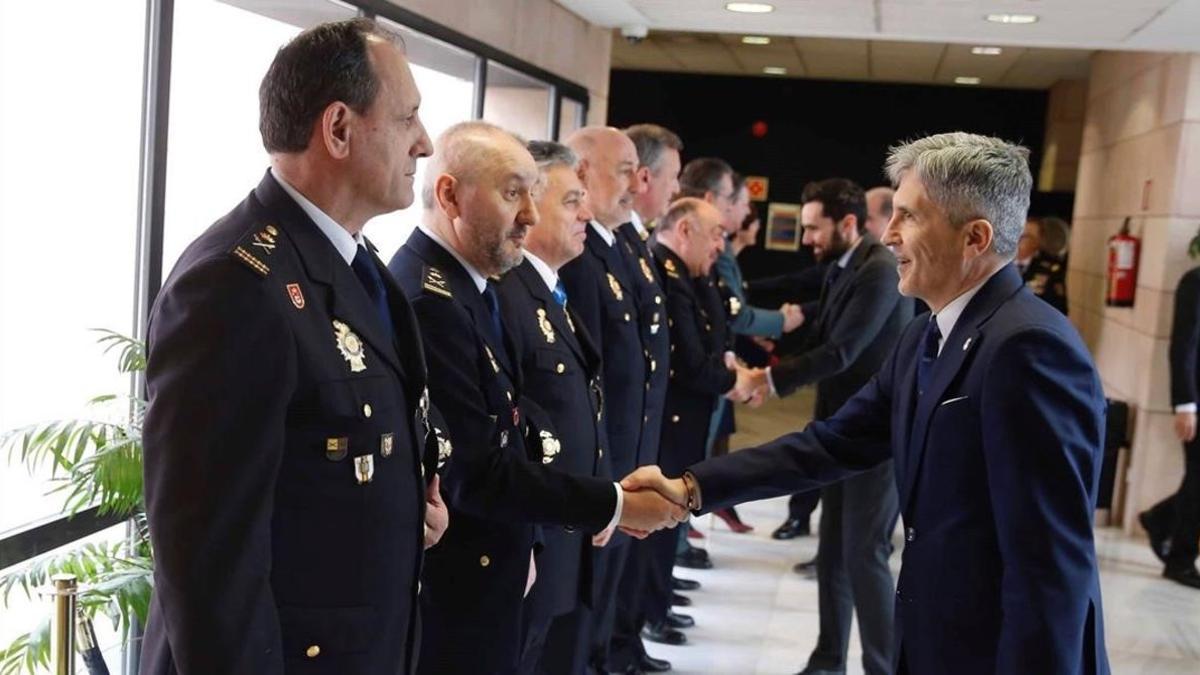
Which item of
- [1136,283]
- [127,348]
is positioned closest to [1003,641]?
[127,348]

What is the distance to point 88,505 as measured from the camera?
256 centimetres

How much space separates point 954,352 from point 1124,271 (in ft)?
19.7

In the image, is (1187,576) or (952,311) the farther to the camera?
(1187,576)

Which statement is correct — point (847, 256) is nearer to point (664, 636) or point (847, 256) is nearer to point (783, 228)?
point (664, 636)

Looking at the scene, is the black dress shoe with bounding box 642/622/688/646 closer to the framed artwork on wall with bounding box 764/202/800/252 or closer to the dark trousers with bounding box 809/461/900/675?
the dark trousers with bounding box 809/461/900/675

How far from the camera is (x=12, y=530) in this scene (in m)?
2.58

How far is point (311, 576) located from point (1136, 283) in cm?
693

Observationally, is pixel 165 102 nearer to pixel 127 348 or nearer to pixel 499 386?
pixel 127 348

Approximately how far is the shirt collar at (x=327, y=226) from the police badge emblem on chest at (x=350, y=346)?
0.13 metres

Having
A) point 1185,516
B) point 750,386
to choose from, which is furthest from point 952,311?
point 1185,516

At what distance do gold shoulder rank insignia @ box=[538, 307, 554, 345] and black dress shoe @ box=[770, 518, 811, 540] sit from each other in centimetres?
403

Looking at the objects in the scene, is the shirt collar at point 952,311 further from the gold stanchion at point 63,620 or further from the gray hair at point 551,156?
the gold stanchion at point 63,620

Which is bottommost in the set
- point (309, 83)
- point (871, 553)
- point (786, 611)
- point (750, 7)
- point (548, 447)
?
point (786, 611)

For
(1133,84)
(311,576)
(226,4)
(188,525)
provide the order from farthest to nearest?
(1133,84), (226,4), (311,576), (188,525)
